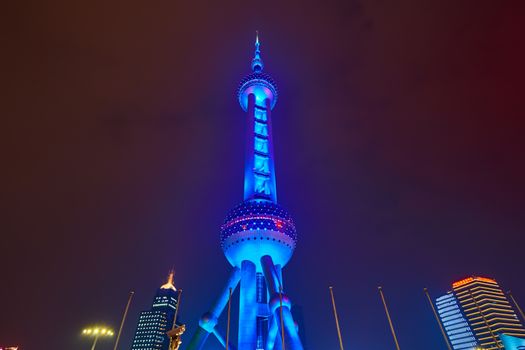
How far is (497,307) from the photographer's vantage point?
153125 mm

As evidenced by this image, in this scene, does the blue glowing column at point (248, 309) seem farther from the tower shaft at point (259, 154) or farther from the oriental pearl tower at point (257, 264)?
the tower shaft at point (259, 154)

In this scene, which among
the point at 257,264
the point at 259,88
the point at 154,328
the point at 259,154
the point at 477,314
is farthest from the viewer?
the point at 154,328

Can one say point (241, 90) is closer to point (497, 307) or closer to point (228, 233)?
point (228, 233)

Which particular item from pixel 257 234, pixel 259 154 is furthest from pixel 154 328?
pixel 257 234

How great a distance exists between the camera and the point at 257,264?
52406mm

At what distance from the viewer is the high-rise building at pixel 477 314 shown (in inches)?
5728

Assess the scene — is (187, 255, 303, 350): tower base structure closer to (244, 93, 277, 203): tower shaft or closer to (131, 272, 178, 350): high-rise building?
(244, 93, 277, 203): tower shaft

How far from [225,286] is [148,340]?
162104 millimetres

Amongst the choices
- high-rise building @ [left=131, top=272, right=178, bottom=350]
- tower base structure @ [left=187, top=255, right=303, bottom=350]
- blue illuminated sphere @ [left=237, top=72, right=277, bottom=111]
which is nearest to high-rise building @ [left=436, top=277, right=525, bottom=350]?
blue illuminated sphere @ [left=237, top=72, right=277, bottom=111]

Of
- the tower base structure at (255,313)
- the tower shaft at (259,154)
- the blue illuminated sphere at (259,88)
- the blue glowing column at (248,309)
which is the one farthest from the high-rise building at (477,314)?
the blue glowing column at (248,309)

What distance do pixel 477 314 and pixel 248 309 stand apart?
156 metres

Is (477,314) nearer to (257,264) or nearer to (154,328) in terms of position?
(257,264)

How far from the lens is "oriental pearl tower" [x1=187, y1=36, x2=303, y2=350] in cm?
4450

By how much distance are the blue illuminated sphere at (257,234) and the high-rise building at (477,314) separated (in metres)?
132
